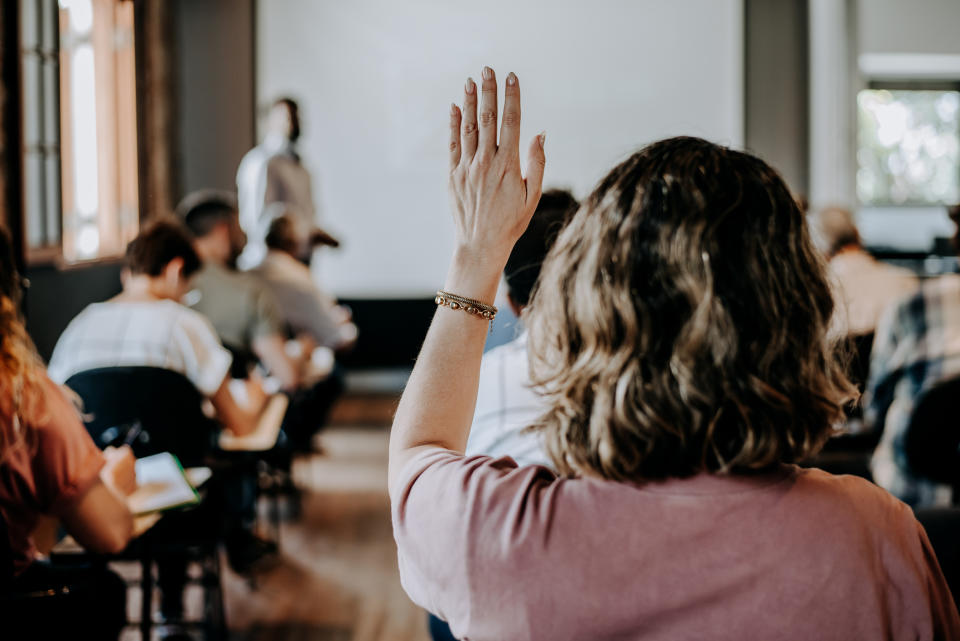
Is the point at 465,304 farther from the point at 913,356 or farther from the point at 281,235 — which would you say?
the point at 281,235

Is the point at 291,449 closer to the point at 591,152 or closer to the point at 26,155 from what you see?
the point at 26,155

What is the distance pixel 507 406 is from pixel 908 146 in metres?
6.94

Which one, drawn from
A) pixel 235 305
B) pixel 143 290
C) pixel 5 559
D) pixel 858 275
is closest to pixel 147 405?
pixel 143 290

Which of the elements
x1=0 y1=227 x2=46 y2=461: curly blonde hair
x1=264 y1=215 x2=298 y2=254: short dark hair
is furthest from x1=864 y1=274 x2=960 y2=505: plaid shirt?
x1=264 y1=215 x2=298 y2=254: short dark hair

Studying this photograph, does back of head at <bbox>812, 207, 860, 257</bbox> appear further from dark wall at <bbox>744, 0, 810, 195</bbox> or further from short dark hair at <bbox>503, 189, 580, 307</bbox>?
dark wall at <bbox>744, 0, 810, 195</bbox>

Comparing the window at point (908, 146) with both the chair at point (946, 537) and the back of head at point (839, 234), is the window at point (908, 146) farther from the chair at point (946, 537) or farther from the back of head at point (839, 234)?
the chair at point (946, 537)

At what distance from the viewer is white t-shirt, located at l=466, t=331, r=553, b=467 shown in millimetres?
1620

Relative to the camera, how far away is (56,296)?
456 centimetres

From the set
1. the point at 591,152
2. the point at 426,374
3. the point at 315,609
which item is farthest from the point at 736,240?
the point at 591,152

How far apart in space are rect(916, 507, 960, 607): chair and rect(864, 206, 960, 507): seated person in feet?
3.92

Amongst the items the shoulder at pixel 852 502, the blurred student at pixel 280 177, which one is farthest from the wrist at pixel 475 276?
the blurred student at pixel 280 177

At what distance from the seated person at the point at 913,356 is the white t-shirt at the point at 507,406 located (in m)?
1.39

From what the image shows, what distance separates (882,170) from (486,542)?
7.53 meters

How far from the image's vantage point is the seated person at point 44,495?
61.2 inches
